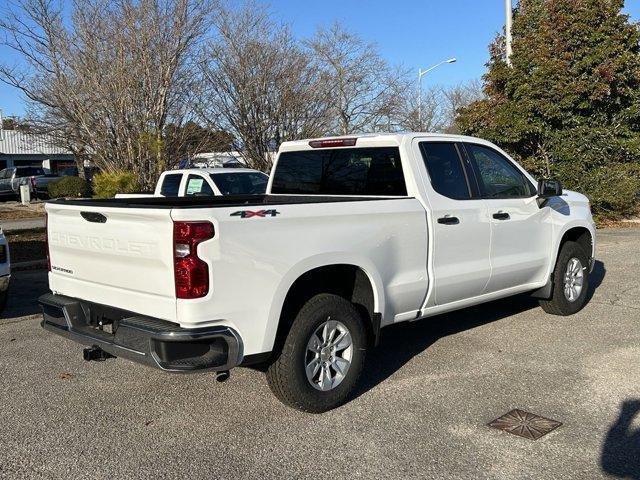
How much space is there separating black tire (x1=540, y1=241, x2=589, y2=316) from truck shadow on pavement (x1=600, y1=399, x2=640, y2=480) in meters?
2.49

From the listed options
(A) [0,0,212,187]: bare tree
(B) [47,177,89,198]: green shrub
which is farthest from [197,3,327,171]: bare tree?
(B) [47,177,89,198]: green shrub

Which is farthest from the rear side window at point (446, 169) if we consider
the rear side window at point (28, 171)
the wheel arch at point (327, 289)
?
the rear side window at point (28, 171)

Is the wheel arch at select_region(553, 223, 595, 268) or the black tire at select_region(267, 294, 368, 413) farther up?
the wheel arch at select_region(553, 223, 595, 268)

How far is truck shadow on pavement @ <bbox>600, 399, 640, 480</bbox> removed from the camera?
3598mm

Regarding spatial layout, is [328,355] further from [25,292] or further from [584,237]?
[25,292]

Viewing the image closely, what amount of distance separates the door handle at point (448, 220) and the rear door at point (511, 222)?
1.85 feet

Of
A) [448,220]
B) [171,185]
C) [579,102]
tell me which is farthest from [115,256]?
[579,102]

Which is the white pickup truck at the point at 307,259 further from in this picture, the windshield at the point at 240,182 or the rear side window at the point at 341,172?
the windshield at the point at 240,182

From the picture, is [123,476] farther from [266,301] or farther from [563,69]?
[563,69]

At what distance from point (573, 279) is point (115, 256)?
501 cm

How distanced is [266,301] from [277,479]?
1.04 m

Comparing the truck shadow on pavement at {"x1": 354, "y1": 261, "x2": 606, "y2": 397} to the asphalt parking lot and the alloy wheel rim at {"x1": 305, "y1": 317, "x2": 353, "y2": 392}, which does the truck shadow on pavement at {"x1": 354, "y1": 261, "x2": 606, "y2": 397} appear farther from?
the alloy wheel rim at {"x1": 305, "y1": 317, "x2": 353, "y2": 392}

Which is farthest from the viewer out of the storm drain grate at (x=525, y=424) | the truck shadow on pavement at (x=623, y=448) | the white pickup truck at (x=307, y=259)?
the storm drain grate at (x=525, y=424)

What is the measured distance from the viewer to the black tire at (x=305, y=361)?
4227 mm
